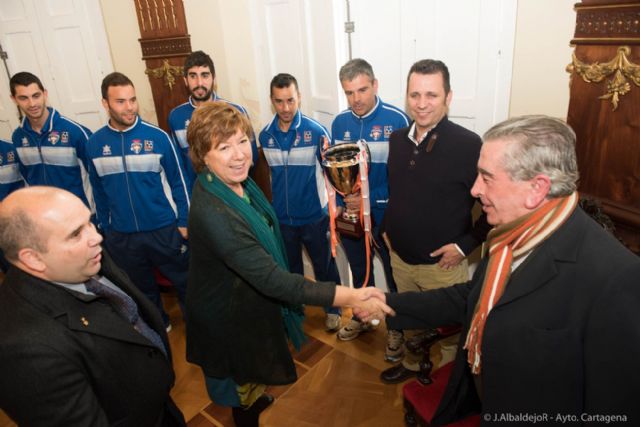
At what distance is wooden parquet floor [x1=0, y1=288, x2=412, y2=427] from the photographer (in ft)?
8.14

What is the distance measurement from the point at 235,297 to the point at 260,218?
0.36 m

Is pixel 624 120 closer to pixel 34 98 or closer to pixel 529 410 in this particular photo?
pixel 529 410

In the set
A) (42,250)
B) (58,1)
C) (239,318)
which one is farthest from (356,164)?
(58,1)

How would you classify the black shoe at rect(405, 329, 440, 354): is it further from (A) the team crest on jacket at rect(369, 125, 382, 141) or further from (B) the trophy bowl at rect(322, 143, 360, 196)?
(A) the team crest on jacket at rect(369, 125, 382, 141)

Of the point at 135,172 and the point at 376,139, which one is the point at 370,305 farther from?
the point at 135,172

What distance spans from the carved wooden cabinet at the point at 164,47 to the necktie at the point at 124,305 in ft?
9.77

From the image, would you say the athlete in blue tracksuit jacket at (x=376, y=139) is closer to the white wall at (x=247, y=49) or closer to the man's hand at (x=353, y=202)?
the man's hand at (x=353, y=202)

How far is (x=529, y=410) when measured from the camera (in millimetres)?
1256

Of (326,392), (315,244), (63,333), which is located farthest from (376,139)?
(63,333)

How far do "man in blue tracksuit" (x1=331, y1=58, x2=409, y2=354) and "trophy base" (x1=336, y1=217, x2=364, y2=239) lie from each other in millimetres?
92

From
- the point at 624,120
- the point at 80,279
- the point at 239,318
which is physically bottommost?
the point at 239,318

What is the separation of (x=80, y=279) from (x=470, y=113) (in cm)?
235

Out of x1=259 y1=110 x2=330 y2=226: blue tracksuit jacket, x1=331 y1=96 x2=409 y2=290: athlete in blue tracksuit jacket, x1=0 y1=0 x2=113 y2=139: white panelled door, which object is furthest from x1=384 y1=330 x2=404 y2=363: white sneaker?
x1=0 y1=0 x2=113 y2=139: white panelled door

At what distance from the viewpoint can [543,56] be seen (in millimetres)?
2277
